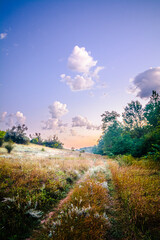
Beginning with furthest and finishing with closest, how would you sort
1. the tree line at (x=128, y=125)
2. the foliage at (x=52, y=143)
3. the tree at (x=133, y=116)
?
1. the foliage at (x=52, y=143)
2. the tree at (x=133, y=116)
3. the tree line at (x=128, y=125)

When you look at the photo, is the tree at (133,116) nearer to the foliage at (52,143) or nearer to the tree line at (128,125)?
the tree line at (128,125)

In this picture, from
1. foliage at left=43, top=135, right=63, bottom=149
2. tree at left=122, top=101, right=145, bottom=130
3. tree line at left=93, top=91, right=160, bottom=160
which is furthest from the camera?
foliage at left=43, top=135, right=63, bottom=149

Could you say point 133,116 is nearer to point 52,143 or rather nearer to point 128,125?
point 128,125

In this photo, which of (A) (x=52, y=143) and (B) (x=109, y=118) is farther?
(A) (x=52, y=143)

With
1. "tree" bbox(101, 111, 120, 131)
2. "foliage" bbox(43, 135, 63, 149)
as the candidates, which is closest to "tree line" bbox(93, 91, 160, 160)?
"tree" bbox(101, 111, 120, 131)

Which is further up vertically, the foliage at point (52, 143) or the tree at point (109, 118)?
the tree at point (109, 118)

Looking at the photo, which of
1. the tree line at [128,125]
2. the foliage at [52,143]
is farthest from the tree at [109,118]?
the foliage at [52,143]

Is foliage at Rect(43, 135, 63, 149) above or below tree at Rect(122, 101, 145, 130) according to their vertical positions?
below

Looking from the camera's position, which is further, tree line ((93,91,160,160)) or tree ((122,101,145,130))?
tree ((122,101,145,130))

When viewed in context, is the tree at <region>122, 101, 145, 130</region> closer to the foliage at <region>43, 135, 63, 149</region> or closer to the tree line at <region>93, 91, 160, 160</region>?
the tree line at <region>93, 91, 160, 160</region>

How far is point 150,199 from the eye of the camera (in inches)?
120

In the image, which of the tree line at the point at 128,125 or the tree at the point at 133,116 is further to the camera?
the tree at the point at 133,116

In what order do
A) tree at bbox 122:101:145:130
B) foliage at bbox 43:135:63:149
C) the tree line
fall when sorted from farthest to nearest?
foliage at bbox 43:135:63:149 < tree at bbox 122:101:145:130 < the tree line

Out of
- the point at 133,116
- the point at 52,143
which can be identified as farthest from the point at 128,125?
the point at 52,143
